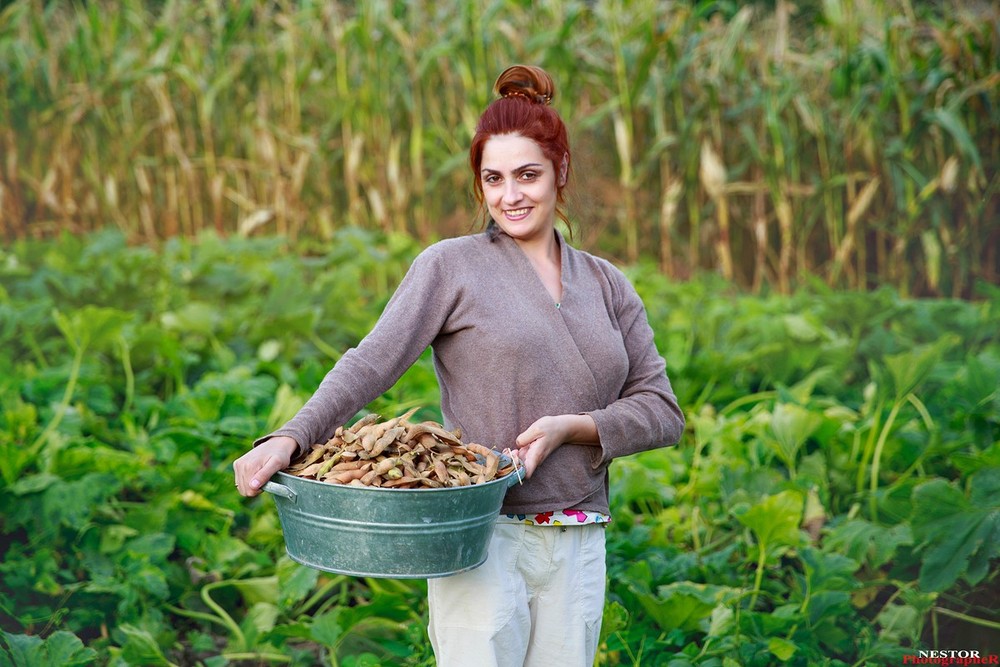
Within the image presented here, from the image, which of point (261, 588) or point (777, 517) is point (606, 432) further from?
point (261, 588)

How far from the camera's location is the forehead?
71.8 inches

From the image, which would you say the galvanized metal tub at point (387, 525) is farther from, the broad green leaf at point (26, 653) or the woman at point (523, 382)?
the broad green leaf at point (26, 653)

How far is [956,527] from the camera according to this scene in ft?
8.23

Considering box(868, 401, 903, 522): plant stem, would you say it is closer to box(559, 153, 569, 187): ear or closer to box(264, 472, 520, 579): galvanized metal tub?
box(559, 153, 569, 187): ear

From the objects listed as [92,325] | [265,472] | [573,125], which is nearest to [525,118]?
[265,472]

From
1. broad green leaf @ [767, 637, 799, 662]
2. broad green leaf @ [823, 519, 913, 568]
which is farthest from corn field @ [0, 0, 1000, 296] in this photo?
broad green leaf @ [767, 637, 799, 662]

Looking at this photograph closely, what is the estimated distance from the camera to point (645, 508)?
10.4 ft

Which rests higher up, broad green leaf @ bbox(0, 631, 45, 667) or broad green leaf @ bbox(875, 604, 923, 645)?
broad green leaf @ bbox(0, 631, 45, 667)

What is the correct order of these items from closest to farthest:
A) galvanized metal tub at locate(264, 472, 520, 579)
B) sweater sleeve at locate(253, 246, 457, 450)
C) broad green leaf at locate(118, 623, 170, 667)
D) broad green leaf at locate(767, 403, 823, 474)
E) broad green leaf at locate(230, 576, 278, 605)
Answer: galvanized metal tub at locate(264, 472, 520, 579), sweater sleeve at locate(253, 246, 457, 450), broad green leaf at locate(118, 623, 170, 667), broad green leaf at locate(230, 576, 278, 605), broad green leaf at locate(767, 403, 823, 474)

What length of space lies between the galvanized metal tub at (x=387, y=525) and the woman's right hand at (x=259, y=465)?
2cm

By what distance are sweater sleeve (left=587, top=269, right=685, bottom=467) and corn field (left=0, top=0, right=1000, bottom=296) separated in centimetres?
304

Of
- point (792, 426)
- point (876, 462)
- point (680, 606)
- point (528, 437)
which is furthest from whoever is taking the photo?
point (876, 462)

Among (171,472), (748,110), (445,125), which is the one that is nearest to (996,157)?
(748,110)

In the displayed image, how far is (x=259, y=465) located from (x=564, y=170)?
80cm
